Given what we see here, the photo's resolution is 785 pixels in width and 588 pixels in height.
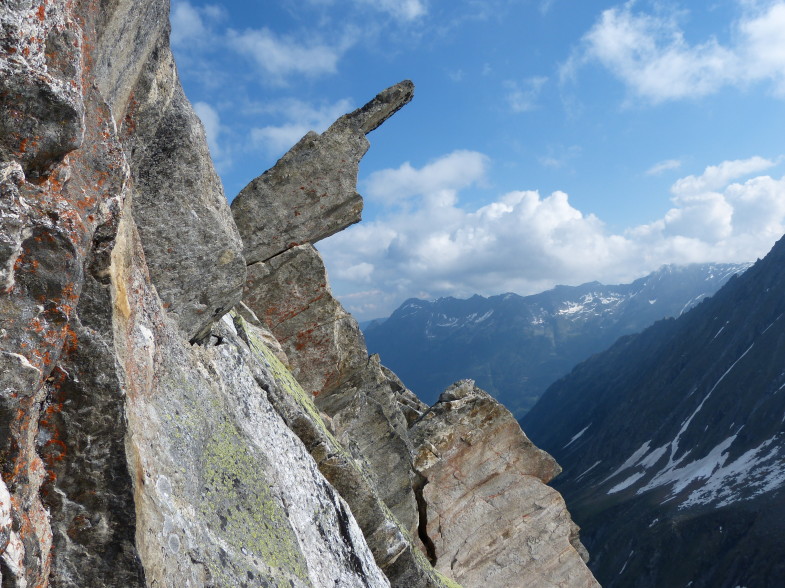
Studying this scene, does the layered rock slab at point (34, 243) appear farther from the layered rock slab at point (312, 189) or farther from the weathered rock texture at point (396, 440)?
the layered rock slab at point (312, 189)

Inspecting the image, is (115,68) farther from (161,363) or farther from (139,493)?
(139,493)

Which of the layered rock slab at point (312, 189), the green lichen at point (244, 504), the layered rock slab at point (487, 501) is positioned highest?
the layered rock slab at point (312, 189)

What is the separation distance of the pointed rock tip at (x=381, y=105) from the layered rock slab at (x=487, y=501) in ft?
58.4

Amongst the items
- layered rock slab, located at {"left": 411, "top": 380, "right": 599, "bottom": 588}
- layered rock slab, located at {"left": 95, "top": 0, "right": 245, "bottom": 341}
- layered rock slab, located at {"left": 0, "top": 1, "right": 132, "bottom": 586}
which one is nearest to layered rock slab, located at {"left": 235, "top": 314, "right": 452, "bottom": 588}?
layered rock slab, located at {"left": 95, "top": 0, "right": 245, "bottom": 341}

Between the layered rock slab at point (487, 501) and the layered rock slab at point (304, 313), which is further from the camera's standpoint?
the layered rock slab at point (487, 501)

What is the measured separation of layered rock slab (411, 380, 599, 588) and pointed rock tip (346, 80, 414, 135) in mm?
17803

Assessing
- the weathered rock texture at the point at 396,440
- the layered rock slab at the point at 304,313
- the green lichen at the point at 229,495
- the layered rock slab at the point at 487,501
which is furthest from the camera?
the layered rock slab at the point at 487,501

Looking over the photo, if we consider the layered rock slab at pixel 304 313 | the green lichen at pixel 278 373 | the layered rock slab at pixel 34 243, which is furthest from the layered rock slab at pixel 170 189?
the layered rock slab at pixel 304 313

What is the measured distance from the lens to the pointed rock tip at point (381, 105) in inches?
973

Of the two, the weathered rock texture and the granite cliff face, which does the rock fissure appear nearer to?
the weathered rock texture

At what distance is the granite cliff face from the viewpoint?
715cm

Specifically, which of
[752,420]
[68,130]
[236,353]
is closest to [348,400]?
[236,353]

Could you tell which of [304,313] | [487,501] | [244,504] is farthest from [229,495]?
[487,501]

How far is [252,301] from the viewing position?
74.1ft
